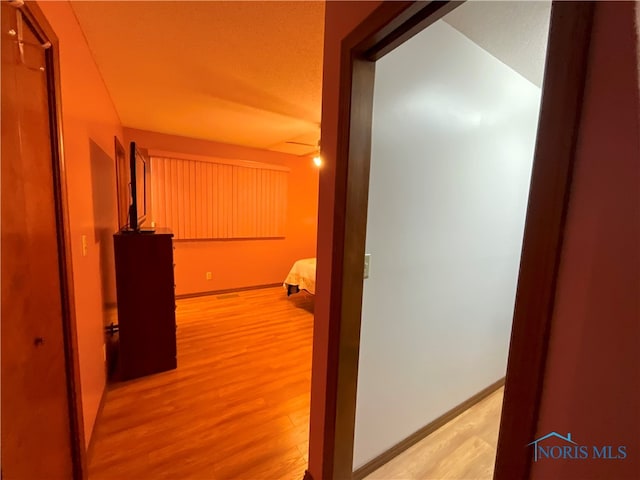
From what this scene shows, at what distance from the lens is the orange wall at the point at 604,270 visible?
1.49 ft

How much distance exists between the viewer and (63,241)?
1141mm

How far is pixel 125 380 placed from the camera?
2170 millimetres

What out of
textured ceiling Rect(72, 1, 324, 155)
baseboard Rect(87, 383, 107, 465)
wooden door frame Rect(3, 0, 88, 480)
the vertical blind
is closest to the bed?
the vertical blind

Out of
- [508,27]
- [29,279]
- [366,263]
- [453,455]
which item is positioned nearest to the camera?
[29,279]

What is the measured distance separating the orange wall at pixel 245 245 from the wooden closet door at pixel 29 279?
9.97ft

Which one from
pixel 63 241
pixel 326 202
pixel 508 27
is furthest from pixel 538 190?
pixel 63 241

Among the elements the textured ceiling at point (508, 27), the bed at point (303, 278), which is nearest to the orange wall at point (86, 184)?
the textured ceiling at point (508, 27)

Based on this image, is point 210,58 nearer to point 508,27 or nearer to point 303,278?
point 508,27

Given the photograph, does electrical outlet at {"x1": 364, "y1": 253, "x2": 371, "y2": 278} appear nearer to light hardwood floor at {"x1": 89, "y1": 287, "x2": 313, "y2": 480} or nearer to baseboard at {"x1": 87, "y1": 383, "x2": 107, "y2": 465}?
light hardwood floor at {"x1": 89, "y1": 287, "x2": 313, "y2": 480}

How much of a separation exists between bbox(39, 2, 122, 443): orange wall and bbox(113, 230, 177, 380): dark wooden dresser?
0.15 meters

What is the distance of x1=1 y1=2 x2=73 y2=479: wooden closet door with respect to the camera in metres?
0.80

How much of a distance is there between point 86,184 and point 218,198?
268cm

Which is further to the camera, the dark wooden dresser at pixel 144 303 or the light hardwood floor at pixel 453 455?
the dark wooden dresser at pixel 144 303

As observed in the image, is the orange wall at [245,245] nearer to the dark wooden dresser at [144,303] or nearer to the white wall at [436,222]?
the dark wooden dresser at [144,303]
